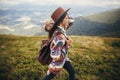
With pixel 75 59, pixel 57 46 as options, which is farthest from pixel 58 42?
pixel 75 59

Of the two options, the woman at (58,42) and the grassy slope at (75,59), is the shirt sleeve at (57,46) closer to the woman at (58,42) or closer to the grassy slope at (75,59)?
the woman at (58,42)

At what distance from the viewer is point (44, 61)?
652cm

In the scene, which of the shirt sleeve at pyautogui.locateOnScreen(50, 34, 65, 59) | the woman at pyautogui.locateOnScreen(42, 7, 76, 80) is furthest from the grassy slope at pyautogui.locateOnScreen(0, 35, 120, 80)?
the shirt sleeve at pyautogui.locateOnScreen(50, 34, 65, 59)

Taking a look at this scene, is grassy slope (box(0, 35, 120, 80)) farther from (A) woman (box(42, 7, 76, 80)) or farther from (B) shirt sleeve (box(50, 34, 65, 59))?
(B) shirt sleeve (box(50, 34, 65, 59))

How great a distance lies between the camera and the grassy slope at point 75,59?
1081 cm

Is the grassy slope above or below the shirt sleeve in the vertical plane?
below

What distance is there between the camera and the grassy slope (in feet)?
35.5

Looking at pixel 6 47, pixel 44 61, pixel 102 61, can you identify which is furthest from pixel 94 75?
pixel 6 47

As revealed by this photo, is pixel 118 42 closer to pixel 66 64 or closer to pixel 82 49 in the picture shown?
pixel 82 49

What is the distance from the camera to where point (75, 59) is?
40.8 feet

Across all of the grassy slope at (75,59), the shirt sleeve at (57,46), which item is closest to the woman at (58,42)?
the shirt sleeve at (57,46)

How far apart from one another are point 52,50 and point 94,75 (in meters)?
5.72

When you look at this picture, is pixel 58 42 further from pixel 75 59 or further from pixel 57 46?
pixel 75 59

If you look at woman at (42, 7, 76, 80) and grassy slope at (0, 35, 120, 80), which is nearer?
woman at (42, 7, 76, 80)
